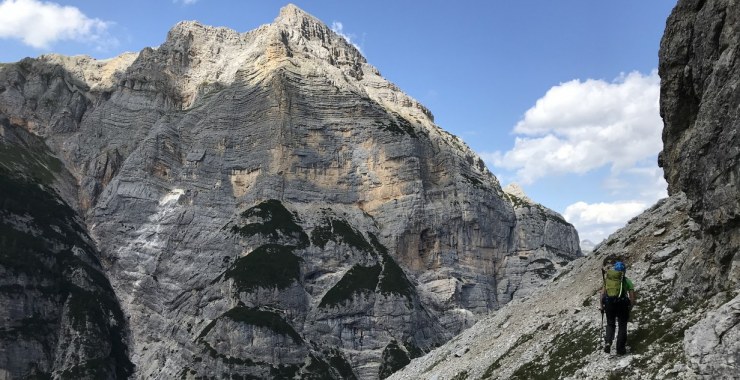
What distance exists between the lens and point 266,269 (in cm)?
16075

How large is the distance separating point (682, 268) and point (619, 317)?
20.1 feet

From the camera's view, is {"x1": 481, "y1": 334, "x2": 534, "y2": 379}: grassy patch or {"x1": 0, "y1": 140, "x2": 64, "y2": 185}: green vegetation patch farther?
{"x1": 0, "y1": 140, "x2": 64, "y2": 185}: green vegetation patch

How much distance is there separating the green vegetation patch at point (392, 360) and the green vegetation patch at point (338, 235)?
104 ft

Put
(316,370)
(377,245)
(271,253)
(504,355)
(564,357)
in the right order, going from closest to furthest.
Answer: (564,357), (504,355), (316,370), (271,253), (377,245)

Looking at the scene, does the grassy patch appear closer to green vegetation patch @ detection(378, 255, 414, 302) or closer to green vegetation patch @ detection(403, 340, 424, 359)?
green vegetation patch @ detection(403, 340, 424, 359)

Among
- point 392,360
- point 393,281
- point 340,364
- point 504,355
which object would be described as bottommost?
point 504,355

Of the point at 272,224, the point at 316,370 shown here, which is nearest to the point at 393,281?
the point at 316,370

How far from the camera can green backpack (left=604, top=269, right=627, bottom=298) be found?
891 inches

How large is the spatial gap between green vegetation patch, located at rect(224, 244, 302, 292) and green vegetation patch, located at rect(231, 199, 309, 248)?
4.07m

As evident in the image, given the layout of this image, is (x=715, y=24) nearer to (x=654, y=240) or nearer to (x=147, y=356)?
(x=654, y=240)

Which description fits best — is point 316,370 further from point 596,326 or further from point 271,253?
point 596,326

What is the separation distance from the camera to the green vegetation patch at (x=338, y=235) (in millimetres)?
174500

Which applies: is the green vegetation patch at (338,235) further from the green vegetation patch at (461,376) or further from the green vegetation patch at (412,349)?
the green vegetation patch at (461,376)

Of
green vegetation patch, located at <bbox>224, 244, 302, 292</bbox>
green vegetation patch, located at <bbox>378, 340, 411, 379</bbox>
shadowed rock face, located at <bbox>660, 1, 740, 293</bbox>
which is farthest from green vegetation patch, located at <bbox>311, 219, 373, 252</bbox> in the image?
shadowed rock face, located at <bbox>660, 1, 740, 293</bbox>
